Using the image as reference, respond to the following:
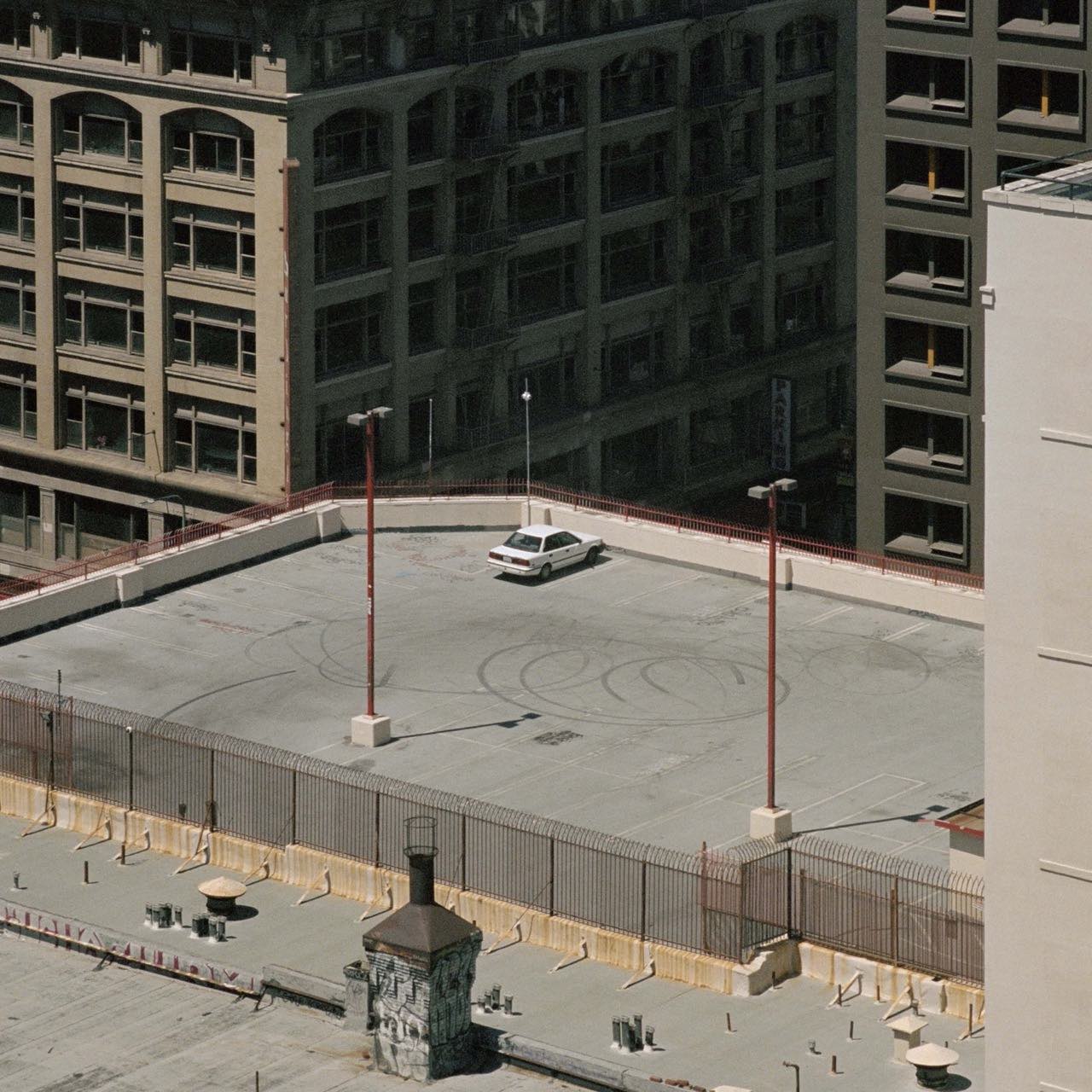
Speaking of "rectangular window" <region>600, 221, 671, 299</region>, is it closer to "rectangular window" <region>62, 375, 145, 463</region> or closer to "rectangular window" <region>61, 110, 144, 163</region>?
"rectangular window" <region>62, 375, 145, 463</region>

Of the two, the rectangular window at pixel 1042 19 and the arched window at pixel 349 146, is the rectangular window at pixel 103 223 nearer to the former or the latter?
the arched window at pixel 349 146

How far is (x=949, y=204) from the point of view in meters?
102

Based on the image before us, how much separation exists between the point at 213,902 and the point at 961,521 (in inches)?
1365

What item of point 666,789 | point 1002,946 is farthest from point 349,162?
point 1002,946

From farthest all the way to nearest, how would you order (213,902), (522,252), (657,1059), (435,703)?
(522,252) < (435,703) < (213,902) < (657,1059)

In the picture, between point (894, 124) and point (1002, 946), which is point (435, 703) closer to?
point (894, 124)

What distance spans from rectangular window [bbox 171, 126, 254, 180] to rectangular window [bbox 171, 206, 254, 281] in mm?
1618

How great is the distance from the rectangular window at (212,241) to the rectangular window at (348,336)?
368cm

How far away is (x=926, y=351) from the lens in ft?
340

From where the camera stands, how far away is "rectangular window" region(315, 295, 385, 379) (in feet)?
416

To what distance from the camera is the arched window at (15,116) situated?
432ft

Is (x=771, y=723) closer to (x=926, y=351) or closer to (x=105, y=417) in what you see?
(x=926, y=351)

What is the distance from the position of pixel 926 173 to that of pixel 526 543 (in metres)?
18.4

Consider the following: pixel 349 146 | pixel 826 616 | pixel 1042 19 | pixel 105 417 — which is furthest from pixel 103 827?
pixel 105 417
